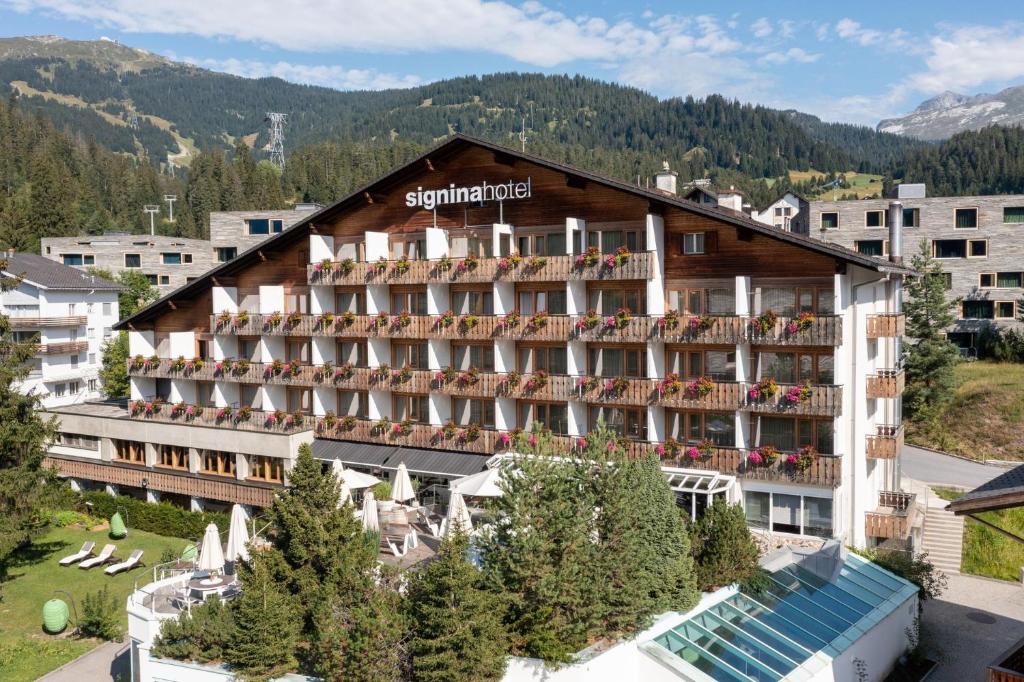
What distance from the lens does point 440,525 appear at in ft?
109

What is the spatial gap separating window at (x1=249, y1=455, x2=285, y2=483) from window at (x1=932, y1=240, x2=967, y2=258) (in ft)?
138

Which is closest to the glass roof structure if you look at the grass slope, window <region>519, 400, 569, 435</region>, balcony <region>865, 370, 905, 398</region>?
balcony <region>865, 370, 905, 398</region>

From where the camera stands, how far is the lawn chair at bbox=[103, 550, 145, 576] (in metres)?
36.0

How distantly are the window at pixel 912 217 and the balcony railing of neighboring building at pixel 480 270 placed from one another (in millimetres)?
31961

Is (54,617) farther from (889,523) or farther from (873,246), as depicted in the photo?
(873,246)

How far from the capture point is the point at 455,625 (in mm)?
19594

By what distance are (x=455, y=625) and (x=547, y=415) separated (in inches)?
670

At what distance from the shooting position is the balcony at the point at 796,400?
29.5 m

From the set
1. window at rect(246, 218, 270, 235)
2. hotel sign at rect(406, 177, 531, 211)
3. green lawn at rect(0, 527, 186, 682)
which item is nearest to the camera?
green lawn at rect(0, 527, 186, 682)

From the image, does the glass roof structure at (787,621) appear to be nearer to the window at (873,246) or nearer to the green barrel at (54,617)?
the green barrel at (54,617)

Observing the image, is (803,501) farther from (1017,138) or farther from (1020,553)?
(1017,138)

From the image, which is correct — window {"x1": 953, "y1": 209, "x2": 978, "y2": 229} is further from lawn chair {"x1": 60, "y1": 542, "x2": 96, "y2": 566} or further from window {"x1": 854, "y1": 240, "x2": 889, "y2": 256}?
lawn chair {"x1": 60, "y1": 542, "x2": 96, "y2": 566}

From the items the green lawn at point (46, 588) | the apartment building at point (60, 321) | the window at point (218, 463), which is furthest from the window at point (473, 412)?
the apartment building at point (60, 321)

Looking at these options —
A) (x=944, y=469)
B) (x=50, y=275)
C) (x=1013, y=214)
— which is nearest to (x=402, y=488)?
(x=944, y=469)
